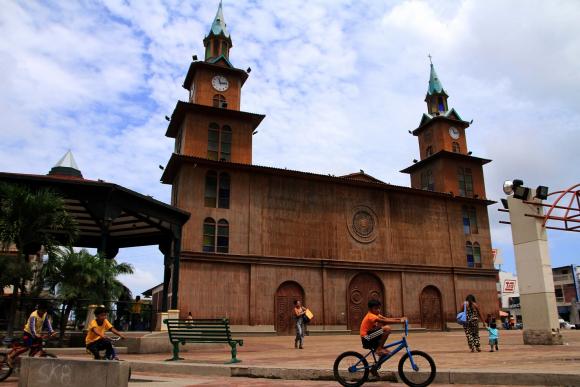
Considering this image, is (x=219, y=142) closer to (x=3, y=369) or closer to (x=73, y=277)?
(x=73, y=277)

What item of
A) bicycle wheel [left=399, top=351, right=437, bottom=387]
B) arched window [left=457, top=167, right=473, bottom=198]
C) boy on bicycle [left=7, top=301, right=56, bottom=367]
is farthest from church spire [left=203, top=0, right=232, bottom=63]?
bicycle wheel [left=399, top=351, right=437, bottom=387]

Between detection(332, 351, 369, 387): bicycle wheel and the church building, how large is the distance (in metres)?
19.8

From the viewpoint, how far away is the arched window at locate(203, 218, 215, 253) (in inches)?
1127

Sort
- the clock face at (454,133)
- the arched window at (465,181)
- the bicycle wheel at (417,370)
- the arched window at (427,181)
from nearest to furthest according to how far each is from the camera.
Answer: the bicycle wheel at (417,370) → the arched window at (465,181) → the arched window at (427,181) → the clock face at (454,133)

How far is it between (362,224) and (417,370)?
86.5 feet

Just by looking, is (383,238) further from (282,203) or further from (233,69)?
(233,69)

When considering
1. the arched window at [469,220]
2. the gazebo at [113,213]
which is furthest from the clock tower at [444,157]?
the gazebo at [113,213]

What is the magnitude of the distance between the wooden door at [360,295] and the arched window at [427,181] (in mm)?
12517

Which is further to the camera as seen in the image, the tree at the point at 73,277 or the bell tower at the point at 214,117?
the bell tower at the point at 214,117

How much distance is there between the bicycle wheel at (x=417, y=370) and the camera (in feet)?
25.7

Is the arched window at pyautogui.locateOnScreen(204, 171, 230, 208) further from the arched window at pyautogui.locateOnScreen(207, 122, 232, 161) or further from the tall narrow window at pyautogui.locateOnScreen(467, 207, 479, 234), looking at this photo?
the tall narrow window at pyautogui.locateOnScreen(467, 207, 479, 234)

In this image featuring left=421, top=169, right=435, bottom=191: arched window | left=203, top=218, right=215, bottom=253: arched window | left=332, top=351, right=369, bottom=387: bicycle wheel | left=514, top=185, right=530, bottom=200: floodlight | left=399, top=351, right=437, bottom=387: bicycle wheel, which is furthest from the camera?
left=421, top=169, right=435, bottom=191: arched window

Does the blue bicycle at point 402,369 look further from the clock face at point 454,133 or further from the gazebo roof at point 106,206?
the clock face at point 454,133

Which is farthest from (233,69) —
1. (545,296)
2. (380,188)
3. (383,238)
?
(545,296)
